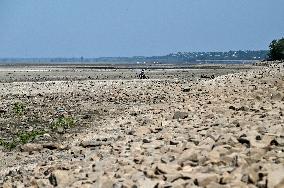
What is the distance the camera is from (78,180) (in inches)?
345

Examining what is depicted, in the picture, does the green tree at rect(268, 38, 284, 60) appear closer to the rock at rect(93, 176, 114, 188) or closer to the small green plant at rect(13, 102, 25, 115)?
the small green plant at rect(13, 102, 25, 115)

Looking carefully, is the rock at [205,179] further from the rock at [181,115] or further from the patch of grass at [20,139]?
the patch of grass at [20,139]

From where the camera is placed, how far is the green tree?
99.8 metres

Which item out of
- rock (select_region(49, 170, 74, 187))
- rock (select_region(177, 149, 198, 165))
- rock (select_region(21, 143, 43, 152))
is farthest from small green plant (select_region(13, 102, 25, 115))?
rock (select_region(177, 149, 198, 165))

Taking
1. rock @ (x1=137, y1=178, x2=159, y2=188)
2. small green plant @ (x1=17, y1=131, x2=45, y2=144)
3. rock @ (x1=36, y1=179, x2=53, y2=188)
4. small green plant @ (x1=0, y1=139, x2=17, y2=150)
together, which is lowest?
small green plant @ (x1=0, y1=139, x2=17, y2=150)

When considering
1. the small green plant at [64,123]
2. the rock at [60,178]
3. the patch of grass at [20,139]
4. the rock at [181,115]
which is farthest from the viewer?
the small green plant at [64,123]

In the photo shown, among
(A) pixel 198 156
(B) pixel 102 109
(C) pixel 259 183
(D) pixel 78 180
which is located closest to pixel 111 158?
(D) pixel 78 180

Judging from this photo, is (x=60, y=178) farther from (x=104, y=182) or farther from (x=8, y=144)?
(x=8, y=144)

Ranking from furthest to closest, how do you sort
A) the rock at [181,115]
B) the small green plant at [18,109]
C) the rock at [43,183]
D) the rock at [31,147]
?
the small green plant at [18,109], the rock at [181,115], the rock at [31,147], the rock at [43,183]

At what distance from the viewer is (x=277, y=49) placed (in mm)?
101125

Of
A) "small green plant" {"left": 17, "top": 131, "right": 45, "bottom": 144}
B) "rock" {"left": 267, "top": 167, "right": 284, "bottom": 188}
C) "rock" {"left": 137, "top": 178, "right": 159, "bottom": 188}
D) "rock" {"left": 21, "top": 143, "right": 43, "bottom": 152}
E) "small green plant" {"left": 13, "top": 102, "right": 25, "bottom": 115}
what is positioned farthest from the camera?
"small green plant" {"left": 13, "top": 102, "right": 25, "bottom": 115}

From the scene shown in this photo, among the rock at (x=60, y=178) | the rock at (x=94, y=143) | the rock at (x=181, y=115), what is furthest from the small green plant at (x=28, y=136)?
the rock at (x=60, y=178)

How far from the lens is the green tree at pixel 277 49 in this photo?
3930 inches

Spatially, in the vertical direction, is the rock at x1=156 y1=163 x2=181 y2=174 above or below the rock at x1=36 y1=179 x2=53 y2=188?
above
